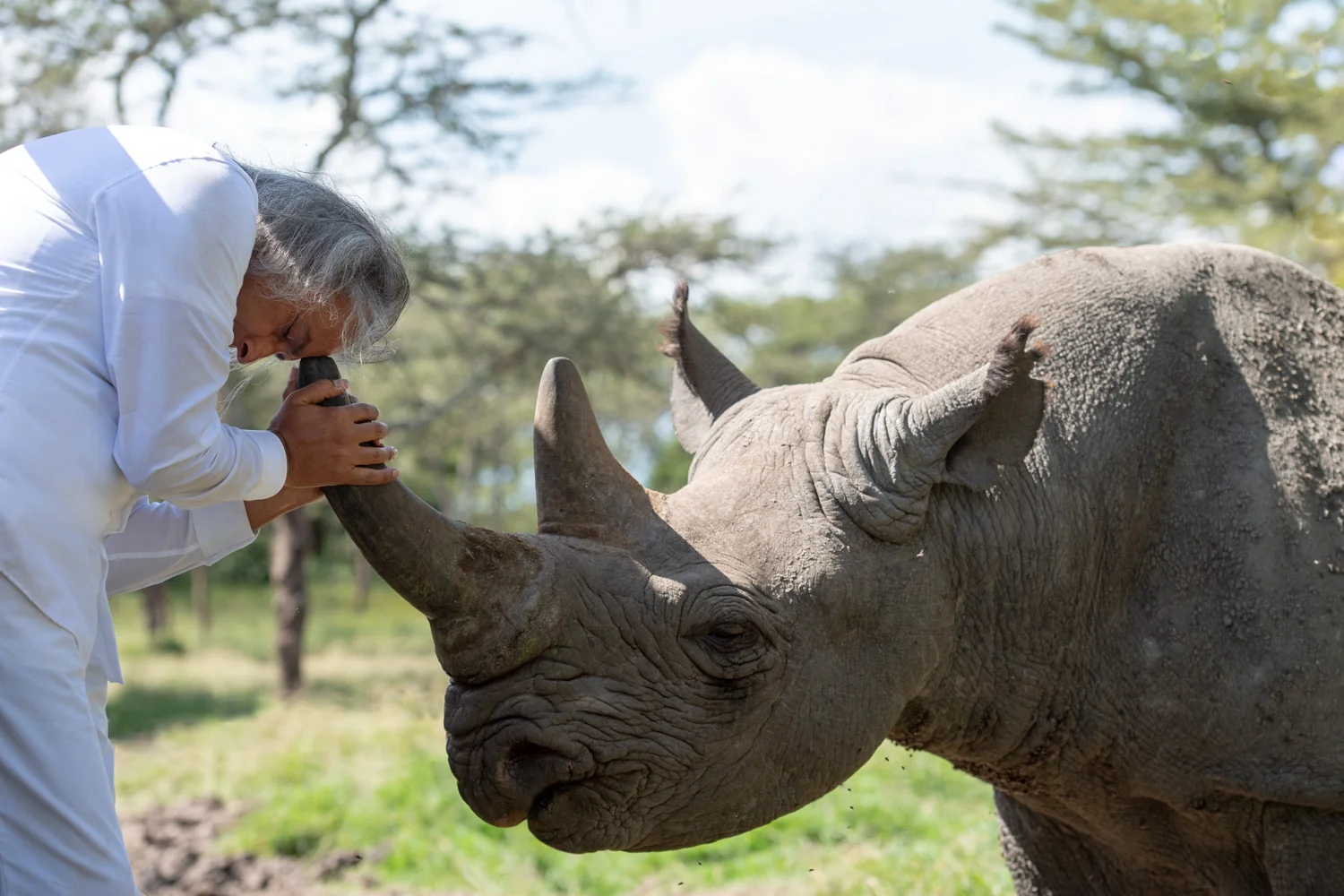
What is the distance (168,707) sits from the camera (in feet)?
53.6

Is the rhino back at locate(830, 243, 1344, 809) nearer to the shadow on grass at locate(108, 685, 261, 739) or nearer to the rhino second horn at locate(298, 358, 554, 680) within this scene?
the rhino second horn at locate(298, 358, 554, 680)

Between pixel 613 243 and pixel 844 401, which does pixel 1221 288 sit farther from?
pixel 613 243

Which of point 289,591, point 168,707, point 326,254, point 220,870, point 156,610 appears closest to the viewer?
point 326,254

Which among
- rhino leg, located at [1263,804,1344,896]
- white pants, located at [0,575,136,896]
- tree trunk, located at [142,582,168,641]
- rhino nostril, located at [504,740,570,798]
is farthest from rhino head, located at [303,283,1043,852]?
tree trunk, located at [142,582,168,641]

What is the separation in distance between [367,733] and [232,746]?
1.57m

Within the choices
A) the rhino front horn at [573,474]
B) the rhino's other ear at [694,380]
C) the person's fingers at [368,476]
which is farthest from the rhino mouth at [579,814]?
the rhino's other ear at [694,380]

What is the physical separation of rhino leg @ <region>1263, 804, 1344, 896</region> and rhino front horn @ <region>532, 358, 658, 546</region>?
1823 millimetres

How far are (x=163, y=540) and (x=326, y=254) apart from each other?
0.87 m

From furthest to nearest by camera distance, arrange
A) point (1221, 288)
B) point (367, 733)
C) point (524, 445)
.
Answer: point (524, 445) < point (367, 733) < point (1221, 288)

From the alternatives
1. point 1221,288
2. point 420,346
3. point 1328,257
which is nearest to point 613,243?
point 420,346

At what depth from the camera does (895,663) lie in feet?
11.2

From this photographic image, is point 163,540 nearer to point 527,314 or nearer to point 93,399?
point 93,399

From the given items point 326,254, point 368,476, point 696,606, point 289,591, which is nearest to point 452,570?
point 368,476

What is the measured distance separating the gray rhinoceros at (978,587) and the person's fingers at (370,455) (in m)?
0.07
